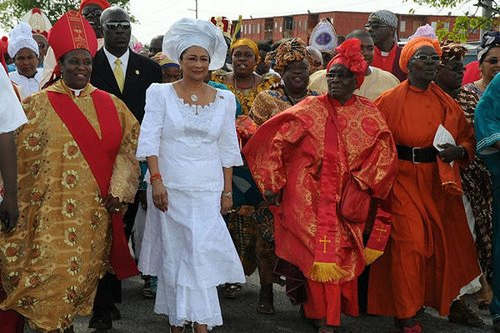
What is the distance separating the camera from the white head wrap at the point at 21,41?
8422 mm

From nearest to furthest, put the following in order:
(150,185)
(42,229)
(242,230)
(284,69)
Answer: (42,229) < (150,185) < (284,69) < (242,230)

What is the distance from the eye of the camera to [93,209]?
536 cm

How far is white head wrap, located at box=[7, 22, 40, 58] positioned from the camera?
332 inches

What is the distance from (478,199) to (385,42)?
8.10 ft

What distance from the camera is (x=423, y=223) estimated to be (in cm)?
609

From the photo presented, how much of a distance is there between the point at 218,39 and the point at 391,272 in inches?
84.9

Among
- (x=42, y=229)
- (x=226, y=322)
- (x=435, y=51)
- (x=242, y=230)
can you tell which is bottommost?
(x=226, y=322)

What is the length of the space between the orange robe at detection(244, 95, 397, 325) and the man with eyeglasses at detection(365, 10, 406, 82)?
99.7 inches

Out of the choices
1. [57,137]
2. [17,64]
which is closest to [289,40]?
[57,137]

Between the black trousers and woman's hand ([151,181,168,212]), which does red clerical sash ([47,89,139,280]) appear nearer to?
woman's hand ([151,181,168,212])

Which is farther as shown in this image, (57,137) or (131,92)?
(131,92)

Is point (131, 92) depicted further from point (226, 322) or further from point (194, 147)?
point (226, 322)

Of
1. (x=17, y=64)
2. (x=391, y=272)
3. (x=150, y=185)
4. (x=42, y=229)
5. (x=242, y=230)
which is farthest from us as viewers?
(x=17, y=64)

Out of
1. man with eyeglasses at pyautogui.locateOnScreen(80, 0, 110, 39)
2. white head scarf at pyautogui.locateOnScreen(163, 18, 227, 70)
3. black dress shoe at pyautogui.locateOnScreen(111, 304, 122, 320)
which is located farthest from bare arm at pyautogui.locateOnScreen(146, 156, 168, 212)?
man with eyeglasses at pyautogui.locateOnScreen(80, 0, 110, 39)
